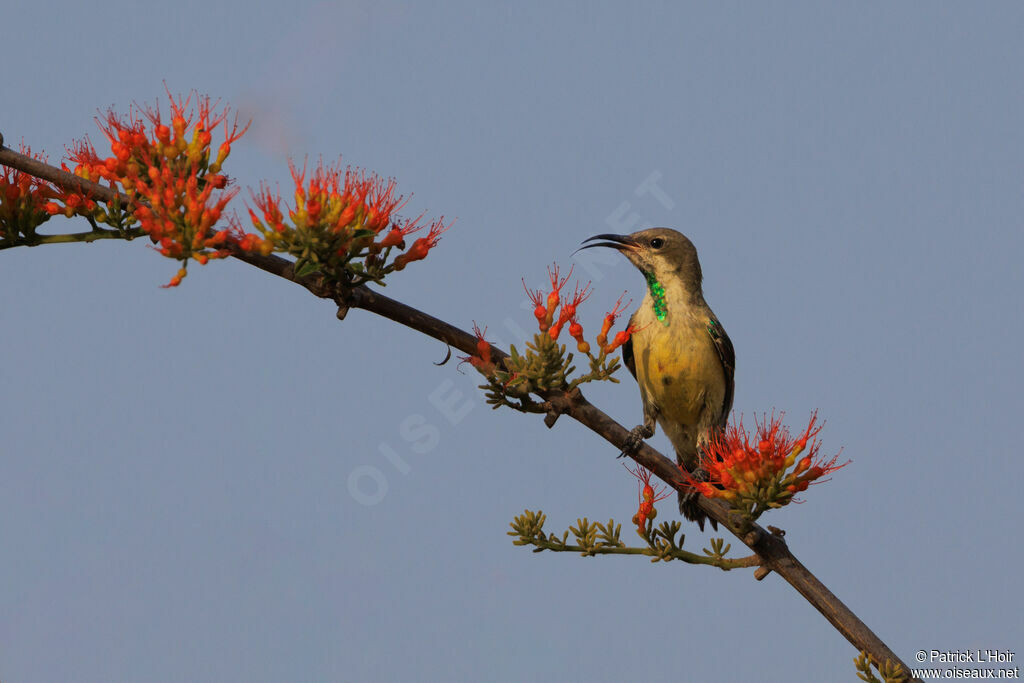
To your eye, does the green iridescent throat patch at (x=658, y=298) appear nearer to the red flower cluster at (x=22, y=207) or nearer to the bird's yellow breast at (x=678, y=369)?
the bird's yellow breast at (x=678, y=369)

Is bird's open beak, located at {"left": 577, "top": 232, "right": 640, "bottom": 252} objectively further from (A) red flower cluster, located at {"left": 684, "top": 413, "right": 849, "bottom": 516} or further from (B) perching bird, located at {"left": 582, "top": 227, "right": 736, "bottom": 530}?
(A) red flower cluster, located at {"left": 684, "top": 413, "right": 849, "bottom": 516}

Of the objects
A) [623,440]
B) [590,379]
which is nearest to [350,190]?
[590,379]

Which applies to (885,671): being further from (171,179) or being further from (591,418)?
(171,179)

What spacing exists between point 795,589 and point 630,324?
364 centimetres

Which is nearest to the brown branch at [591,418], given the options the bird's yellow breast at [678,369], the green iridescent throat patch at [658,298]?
the bird's yellow breast at [678,369]

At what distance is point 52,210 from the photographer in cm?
548

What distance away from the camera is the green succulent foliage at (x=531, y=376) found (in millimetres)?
5031

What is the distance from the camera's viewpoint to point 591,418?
5.14m

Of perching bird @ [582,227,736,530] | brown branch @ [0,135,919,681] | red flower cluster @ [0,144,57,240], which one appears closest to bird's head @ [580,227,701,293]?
Result: perching bird @ [582,227,736,530]

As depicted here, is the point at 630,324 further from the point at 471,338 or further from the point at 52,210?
the point at 52,210

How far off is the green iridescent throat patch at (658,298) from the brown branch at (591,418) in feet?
8.52

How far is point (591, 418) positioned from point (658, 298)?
3225mm

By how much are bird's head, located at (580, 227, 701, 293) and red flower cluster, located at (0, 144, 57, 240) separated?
435 cm

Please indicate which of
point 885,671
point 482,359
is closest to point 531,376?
point 482,359
